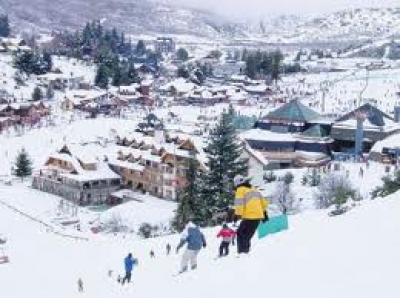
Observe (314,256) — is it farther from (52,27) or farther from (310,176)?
(52,27)

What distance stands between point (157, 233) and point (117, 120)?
2749 cm

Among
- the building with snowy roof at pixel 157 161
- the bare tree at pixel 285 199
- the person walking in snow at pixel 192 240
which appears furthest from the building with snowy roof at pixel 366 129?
the person walking in snow at pixel 192 240

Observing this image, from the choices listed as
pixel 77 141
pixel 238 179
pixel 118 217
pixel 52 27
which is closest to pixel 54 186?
pixel 118 217

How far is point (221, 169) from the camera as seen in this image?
87.8ft

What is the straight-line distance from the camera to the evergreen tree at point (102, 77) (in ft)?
225

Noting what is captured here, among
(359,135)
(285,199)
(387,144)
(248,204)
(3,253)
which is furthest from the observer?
(359,135)

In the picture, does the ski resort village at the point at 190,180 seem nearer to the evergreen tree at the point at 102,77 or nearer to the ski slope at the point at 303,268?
the ski slope at the point at 303,268

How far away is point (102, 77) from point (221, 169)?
4383cm

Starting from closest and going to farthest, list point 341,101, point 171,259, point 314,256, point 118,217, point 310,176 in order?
point 314,256, point 171,259, point 118,217, point 310,176, point 341,101

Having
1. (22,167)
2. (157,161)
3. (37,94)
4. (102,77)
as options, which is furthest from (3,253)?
(102,77)

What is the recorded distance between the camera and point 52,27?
7530 inches

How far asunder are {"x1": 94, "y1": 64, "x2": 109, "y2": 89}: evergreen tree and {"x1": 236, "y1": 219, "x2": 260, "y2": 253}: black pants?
6061 cm

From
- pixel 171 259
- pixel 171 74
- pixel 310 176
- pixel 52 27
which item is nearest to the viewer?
pixel 171 259

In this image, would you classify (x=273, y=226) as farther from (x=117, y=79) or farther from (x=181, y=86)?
(x=181, y=86)
